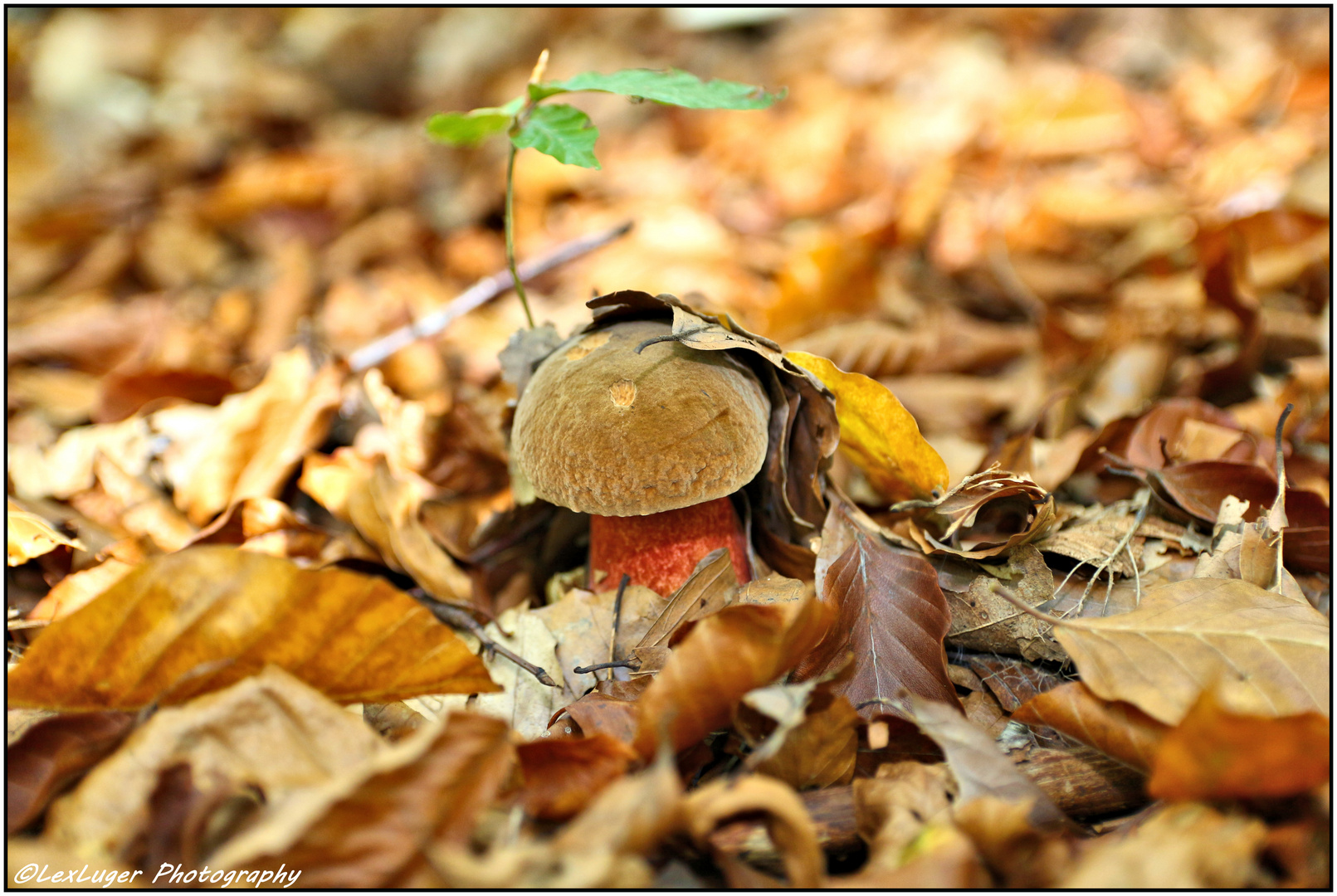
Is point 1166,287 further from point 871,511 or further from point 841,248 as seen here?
point 871,511

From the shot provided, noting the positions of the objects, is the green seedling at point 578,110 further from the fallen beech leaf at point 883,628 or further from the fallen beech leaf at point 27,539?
the fallen beech leaf at point 27,539

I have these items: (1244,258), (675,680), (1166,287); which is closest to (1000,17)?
(1166,287)

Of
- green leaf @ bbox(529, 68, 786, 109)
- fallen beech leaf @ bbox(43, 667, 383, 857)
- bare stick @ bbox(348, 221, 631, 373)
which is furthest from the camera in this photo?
bare stick @ bbox(348, 221, 631, 373)

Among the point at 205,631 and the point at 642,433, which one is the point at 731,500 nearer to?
the point at 642,433

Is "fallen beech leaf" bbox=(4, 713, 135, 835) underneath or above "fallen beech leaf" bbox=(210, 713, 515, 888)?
underneath

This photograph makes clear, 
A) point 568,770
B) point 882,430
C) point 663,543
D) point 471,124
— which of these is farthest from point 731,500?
point 471,124

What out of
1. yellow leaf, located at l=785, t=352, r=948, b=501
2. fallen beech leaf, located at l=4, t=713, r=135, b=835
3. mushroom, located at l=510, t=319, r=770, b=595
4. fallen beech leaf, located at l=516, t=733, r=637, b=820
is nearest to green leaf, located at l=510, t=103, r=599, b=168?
mushroom, located at l=510, t=319, r=770, b=595

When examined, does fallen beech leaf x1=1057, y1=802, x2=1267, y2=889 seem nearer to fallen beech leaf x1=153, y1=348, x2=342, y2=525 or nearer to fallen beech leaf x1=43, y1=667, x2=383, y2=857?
fallen beech leaf x1=43, y1=667, x2=383, y2=857
